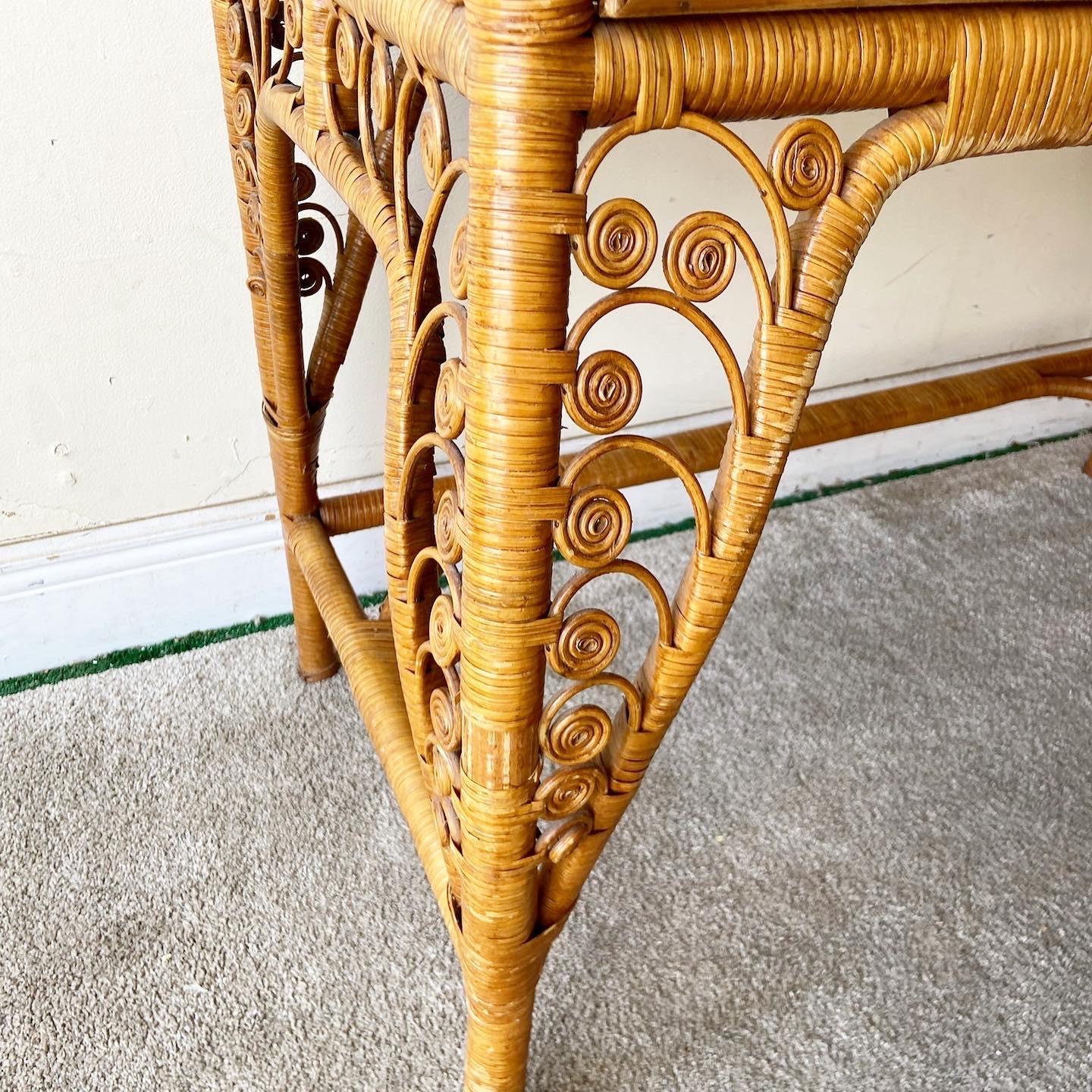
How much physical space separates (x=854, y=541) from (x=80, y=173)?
33.2 inches

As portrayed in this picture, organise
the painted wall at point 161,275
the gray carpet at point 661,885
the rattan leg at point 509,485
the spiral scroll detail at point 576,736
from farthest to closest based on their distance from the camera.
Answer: the painted wall at point 161,275, the gray carpet at point 661,885, the spiral scroll detail at point 576,736, the rattan leg at point 509,485

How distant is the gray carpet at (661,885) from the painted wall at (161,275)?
0.19 metres

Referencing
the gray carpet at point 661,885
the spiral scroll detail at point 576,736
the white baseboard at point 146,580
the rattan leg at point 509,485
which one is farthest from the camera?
the white baseboard at point 146,580

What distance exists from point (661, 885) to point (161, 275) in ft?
2.11

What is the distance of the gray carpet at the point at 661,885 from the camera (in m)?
0.65

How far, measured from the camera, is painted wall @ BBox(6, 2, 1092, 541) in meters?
0.79

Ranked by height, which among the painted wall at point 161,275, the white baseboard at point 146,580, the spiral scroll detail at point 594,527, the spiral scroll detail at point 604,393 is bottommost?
the white baseboard at point 146,580

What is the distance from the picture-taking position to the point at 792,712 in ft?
3.02

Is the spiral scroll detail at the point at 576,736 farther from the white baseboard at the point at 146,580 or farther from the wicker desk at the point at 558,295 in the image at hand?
the white baseboard at the point at 146,580

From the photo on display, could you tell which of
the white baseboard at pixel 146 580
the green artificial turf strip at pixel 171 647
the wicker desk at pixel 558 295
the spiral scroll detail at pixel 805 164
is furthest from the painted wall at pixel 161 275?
the spiral scroll detail at pixel 805 164

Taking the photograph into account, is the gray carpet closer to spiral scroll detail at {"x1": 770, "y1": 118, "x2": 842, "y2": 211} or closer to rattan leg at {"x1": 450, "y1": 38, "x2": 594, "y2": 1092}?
rattan leg at {"x1": 450, "y1": 38, "x2": 594, "y2": 1092}

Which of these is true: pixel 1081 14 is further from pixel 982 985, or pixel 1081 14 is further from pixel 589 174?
pixel 982 985

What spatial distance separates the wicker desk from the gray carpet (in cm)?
16

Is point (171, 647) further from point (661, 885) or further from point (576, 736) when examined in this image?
point (576, 736)
